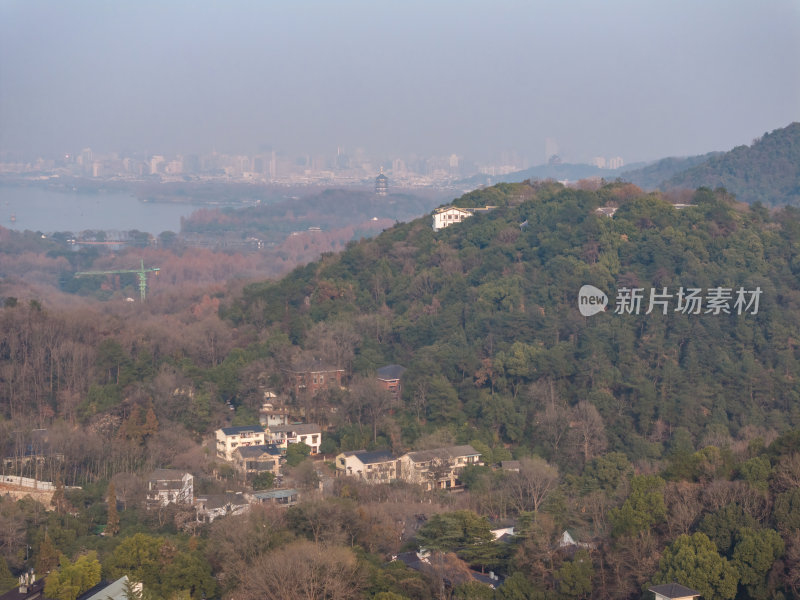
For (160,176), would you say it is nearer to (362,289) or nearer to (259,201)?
(259,201)

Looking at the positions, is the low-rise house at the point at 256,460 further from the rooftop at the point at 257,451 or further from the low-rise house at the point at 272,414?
the low-rise house at the point at 272,414

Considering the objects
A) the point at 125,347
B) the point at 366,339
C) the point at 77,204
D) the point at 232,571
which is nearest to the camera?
the point at 232,571

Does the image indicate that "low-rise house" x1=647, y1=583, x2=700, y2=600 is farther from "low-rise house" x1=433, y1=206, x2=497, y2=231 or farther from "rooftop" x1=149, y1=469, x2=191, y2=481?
"low-rise house" x1=433, y1=206, x2=497, y2=231

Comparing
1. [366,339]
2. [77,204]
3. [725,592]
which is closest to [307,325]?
[366,339]

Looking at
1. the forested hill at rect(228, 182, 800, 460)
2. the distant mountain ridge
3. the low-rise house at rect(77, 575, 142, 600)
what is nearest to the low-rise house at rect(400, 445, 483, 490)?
the forested hill at rect(228, 182, 800, 460)

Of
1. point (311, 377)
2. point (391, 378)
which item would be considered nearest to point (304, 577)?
point (311, 377)

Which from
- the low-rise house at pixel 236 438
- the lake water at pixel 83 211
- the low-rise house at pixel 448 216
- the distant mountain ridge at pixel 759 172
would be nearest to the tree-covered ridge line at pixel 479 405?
the low-rise house at pixel 236 438
